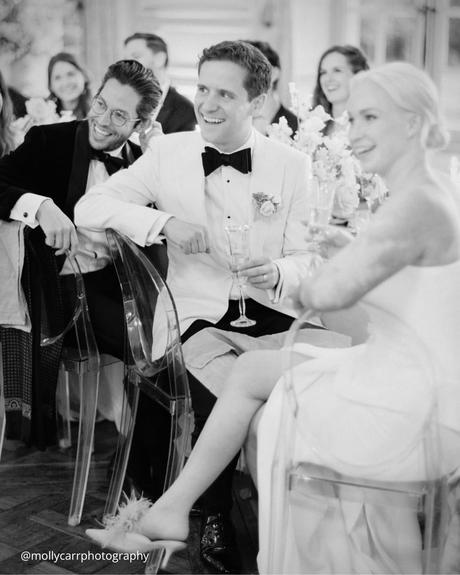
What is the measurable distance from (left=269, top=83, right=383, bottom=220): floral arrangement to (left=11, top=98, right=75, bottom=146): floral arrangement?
2.25m

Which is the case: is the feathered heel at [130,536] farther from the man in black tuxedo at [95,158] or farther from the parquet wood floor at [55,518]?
the man in black tuxedo at [95,158]

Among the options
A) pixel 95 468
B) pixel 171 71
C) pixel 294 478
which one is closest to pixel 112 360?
pixel 95 468

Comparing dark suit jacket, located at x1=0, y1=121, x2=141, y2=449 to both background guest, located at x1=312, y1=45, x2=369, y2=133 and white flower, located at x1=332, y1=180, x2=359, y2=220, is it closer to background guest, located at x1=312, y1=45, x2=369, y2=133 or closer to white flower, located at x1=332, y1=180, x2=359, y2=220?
white flower, located at x1=332, y1=180, x2=359, y2=220

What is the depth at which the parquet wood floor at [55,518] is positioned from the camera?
2.37 meters

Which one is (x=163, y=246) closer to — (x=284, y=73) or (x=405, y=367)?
(x=405, y=367)

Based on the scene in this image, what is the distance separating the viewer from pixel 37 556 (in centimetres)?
241

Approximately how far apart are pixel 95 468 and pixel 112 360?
1.29ft

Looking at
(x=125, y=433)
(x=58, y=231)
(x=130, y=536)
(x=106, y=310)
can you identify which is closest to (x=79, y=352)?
(x=106, y=310)

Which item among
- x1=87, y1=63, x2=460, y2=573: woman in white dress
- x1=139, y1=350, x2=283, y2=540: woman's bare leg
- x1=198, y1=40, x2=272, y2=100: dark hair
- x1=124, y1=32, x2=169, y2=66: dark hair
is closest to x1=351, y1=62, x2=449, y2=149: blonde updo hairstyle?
x1=87, y1=63, x2=460, y2=573: woman in white dress

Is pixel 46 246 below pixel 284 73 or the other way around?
below

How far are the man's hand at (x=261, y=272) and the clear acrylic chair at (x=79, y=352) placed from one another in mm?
580

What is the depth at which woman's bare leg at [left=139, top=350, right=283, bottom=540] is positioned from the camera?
80.0 inches

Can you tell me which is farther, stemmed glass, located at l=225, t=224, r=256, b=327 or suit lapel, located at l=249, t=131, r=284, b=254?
suit lapel, located at l=249, t=131, r=284, b=254

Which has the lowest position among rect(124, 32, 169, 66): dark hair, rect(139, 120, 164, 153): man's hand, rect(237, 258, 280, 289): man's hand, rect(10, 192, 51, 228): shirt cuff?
rect(237, 258, 280, 289): man's hand
